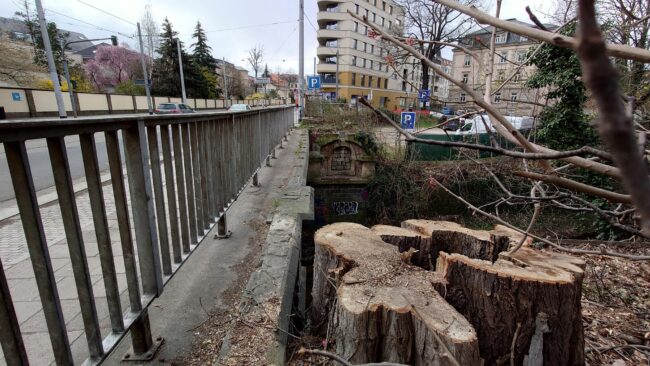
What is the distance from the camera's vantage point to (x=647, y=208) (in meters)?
0.31

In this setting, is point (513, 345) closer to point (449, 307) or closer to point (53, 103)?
point (449, 307)

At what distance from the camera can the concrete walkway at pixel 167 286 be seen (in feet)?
7.18

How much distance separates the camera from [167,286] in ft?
9.18

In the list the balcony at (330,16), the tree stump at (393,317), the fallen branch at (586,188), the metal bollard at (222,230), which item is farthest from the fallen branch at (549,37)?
the balcony at (330,16)

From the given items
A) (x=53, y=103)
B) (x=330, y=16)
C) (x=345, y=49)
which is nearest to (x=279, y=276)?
(x=53, y=103)

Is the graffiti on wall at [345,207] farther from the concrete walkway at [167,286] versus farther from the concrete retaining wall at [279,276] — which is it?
the concrete retaining wall at [279,276]

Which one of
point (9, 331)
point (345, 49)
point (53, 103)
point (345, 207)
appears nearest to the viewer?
point (9, 331)

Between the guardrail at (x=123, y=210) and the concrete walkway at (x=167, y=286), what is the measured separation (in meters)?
0.27

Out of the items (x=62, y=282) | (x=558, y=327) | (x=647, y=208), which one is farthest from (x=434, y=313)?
(x=62, y=282)

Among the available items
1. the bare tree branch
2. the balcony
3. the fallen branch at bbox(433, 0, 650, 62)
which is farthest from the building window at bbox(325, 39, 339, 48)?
the bare tree branch

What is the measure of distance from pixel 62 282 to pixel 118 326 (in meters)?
1.46

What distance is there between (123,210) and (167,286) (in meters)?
1.24

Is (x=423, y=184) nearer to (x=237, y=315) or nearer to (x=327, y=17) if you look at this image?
(x=237, y=315)

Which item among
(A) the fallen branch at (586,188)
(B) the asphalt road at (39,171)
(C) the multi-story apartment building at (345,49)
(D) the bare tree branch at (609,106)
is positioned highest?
(C) the multi-story apartment building at (345,49)
